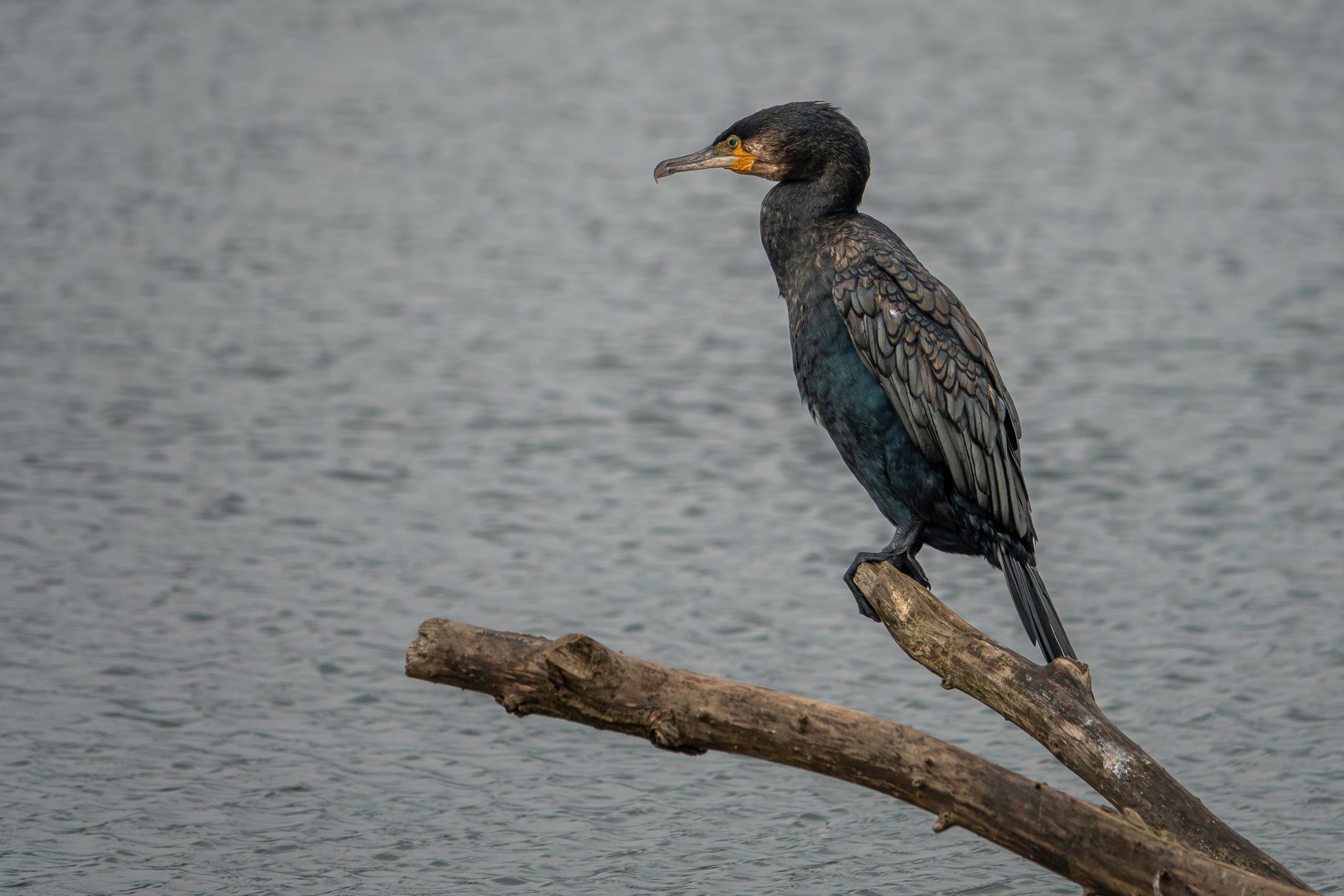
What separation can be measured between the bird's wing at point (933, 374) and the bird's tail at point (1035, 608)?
92 mm

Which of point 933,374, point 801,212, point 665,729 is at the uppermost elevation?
point 801,212

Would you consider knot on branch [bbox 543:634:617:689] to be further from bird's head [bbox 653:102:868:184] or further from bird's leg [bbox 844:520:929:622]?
bird's head [bbox 653:102:868:184]

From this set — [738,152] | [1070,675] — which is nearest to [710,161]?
[738,152]

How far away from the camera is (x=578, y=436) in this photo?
31.3 feet

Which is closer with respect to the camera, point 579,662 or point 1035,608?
point 579,662

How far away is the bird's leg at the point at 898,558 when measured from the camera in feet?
14.1

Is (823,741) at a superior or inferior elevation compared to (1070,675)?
inferior

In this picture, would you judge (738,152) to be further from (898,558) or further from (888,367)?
(898,558)

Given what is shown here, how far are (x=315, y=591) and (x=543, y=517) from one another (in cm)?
140

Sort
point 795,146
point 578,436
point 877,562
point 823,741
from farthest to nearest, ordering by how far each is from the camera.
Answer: point 578,436, point 795,146, point 877,562, point 823,741

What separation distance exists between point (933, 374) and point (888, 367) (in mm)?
129

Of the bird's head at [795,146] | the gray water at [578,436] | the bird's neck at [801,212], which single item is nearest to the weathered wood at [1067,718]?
the bird's neck at [801,212]

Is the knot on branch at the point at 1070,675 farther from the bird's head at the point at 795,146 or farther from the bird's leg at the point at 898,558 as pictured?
the bird's head at the point at 795,146

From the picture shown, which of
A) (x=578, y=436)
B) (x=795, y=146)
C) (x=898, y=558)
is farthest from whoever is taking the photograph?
(x=578, y=436)
